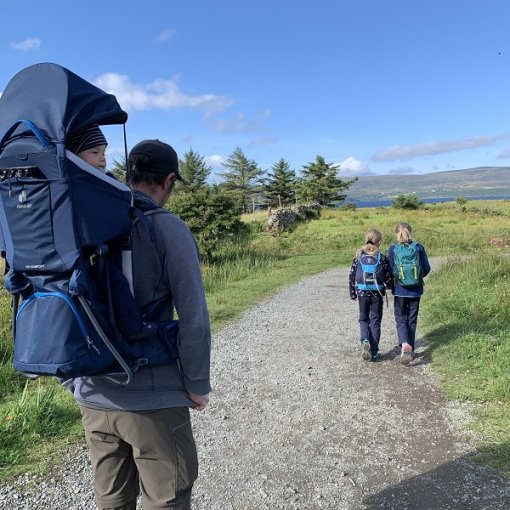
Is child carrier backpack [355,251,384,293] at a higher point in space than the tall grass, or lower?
higher

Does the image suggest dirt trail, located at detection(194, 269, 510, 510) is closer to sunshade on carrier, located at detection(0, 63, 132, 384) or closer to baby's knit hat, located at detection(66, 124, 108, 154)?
sunshade on carrier, located at detection(0, 63, 132, 384)

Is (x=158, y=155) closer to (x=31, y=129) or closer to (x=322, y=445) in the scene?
(x=31, y=129)

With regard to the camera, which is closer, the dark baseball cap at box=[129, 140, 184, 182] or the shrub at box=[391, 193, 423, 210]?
the dark baseball cap at box=[129, 140, 184, 182]

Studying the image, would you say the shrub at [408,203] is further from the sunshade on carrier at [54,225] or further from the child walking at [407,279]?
the sunshade on carrier at [54,225]

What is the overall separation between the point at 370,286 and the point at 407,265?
50 cm

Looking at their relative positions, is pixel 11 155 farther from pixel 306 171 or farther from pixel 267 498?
pixel 306 171

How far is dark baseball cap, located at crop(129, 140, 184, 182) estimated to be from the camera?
1831mm

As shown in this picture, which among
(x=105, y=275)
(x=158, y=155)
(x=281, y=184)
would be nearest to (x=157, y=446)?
(x=105, y=275)

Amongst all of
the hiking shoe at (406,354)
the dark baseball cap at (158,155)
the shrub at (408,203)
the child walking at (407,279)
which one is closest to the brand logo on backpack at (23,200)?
the dark baseball cap at (158,155)

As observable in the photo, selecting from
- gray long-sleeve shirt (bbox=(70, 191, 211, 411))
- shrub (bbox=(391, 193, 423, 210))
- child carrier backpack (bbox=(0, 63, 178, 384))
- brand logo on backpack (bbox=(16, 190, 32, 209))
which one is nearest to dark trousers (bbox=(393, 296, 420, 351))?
gray long-sleeve shirt (bbox=(70, 191, 211, 411))

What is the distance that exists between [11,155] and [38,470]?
274 centimetres

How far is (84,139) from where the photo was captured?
5.19 ft

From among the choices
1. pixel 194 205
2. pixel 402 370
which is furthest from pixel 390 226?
pixel 402 370

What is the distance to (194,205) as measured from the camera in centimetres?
1466
